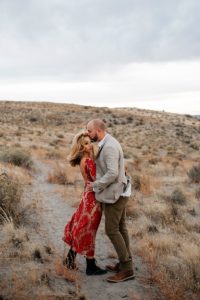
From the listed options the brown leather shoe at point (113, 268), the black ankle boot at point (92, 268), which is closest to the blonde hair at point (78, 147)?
the black ankle boot at point (92, 268)

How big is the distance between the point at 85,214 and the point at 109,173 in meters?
0.82

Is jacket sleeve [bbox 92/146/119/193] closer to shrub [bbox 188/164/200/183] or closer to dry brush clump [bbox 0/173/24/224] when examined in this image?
dry brush clump [bbox 0/173/24/224]

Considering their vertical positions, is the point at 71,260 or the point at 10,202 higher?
the point at 10,202

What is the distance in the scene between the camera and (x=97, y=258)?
6867mm

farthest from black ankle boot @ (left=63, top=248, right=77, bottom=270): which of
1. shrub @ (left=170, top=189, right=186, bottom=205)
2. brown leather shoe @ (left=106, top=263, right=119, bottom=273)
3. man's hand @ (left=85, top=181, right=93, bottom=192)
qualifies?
shrub @ (left=170, top=189, right=186, bottom=205)

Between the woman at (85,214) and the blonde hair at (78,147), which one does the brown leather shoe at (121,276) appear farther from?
the blonde hair at (78,147)

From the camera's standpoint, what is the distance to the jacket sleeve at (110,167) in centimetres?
518

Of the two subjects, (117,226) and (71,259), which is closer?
(117,226)

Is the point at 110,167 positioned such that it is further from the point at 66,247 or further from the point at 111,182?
the point at 66,247

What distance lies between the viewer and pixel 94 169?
5566 millimetres

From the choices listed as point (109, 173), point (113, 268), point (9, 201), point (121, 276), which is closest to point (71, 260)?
point (113, 268)

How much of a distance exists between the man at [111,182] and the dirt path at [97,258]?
0.68 feet

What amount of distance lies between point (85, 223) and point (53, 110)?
56.0m

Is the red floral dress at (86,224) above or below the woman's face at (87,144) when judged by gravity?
below
